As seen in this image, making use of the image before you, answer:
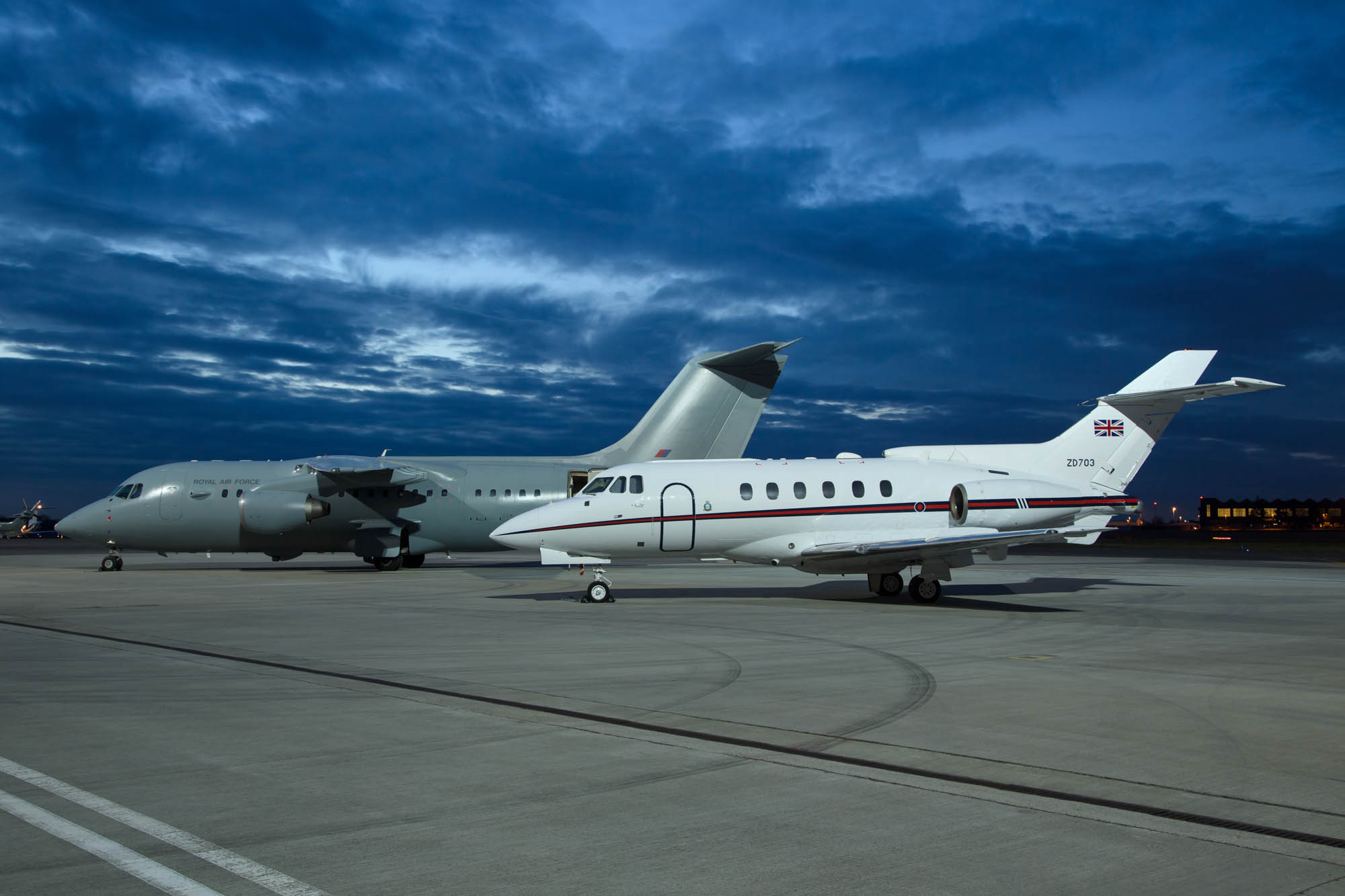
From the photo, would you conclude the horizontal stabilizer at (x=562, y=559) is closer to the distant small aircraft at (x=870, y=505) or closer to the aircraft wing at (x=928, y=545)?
the distant small aircraft at (x=870, y=505)

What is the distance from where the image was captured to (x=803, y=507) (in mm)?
21594

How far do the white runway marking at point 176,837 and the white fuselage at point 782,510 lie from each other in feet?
46.5

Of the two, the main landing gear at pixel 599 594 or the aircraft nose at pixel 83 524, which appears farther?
the aircraft nose at pixel 83 524

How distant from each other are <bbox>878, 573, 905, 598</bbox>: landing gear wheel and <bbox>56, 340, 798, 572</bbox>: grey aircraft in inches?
366

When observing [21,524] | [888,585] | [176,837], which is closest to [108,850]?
[176,837]

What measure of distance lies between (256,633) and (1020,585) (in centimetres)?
1918

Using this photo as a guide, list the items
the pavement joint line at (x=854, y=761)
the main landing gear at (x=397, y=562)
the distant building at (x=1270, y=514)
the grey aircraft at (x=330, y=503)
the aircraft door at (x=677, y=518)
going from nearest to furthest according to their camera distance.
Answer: the pavement joint line at (x=854, y=761)
the aircraft door at (x=677, y=518)
the grey aircraft at (x=330, y=503)
the main landing gear at (x=397, y=562)
the distant building at (x=1270, y=514)

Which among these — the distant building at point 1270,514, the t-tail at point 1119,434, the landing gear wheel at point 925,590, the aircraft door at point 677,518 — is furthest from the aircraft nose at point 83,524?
the distant building at point 1270,514

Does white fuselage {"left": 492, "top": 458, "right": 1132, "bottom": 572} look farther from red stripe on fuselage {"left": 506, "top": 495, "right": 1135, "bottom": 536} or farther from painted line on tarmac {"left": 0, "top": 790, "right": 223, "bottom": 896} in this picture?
painted line on tarmac {"left": 0, "top": 790, "right": 223, "bottom": 896}

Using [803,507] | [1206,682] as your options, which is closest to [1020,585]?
[803,507]

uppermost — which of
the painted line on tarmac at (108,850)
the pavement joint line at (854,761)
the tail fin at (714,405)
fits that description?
the tail fin at (714,405)

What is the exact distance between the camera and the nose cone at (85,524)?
32.4 meters

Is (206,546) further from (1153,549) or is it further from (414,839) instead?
(1153,549)

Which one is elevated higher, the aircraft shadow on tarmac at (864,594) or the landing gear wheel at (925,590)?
the landing gear wheel at (925,590)
